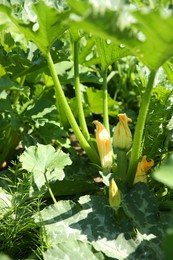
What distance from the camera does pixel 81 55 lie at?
2.13 meters

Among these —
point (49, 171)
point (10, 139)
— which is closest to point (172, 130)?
point (49, 171)

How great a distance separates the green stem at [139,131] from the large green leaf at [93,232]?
144mm

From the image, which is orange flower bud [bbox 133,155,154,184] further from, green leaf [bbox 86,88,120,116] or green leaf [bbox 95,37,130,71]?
green leaf [bbox 86,88,120,116]

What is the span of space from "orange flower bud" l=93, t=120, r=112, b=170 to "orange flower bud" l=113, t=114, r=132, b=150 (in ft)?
0.10

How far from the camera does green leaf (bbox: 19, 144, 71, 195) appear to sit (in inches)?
66.7

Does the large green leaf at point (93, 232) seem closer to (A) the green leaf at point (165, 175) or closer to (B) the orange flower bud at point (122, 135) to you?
(B) the orange flower bud at point (122, 135)

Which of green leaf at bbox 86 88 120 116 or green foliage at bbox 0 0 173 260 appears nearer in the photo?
green foliage at bbox 0 0 173 260

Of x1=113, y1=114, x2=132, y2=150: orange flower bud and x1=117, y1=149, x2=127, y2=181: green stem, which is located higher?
x1=113, y1=114, x2=132, y2=150: orange flower bud

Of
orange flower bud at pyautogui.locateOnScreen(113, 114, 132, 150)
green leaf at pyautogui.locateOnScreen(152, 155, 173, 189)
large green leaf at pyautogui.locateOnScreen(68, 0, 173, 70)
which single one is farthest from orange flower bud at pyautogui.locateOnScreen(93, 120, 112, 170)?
green leaf at pyautogui.locateOnScreen(152, 155, 173, 189)

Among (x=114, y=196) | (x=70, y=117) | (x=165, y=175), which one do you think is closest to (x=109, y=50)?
(x=70, y=117)

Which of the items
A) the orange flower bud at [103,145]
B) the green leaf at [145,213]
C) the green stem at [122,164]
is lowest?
the green leaf at [145,213]

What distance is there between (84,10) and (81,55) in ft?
3.36

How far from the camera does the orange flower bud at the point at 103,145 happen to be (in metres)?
1.71

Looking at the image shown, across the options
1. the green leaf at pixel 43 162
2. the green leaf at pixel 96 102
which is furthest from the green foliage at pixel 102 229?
the green leaf at pixel 96 102
